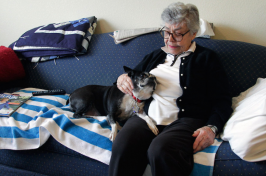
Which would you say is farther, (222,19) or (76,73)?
(76,73)

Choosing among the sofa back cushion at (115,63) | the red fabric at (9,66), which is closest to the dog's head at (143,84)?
the sofa back cushion at (115,63)

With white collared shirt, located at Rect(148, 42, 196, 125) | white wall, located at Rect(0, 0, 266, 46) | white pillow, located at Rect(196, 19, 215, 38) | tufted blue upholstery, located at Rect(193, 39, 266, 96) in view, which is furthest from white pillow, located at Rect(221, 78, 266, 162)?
white wall, located at Rect(0, 0, 266, 46)

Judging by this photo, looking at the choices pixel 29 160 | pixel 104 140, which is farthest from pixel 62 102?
pixel 104 140

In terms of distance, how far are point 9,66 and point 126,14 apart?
1464mm

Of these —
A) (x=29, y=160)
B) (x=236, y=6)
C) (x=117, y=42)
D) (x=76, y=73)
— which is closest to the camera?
(x=29, y=160)

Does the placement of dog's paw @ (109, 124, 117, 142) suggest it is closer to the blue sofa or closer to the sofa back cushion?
the blue sofa

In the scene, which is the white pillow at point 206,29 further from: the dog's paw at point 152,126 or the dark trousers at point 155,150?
the dog's paw at point 152,126

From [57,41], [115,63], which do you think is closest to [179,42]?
[115,63]

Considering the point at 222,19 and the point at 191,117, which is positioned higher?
the point at 222,19

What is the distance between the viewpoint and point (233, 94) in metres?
1.47

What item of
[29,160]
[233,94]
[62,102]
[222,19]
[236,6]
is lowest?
[29,160]

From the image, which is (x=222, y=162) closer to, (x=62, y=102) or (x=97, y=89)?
(x=97, y=89)

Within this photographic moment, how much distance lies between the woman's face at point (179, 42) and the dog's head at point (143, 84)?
256 mm

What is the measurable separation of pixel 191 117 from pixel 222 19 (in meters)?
1.11
